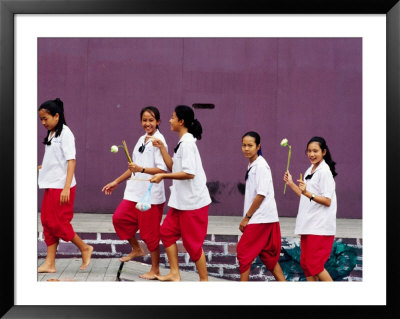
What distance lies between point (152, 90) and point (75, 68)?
1.15 m

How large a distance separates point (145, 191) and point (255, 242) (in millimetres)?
1153

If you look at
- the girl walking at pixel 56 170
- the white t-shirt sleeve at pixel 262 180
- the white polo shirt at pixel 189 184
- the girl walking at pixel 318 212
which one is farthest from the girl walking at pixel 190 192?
A: the girl walking at pixel 56 170

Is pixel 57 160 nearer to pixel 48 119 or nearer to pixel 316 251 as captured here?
pixel 48 119

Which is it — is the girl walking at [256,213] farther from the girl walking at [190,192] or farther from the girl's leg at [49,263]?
the girl's leg at [49,263]

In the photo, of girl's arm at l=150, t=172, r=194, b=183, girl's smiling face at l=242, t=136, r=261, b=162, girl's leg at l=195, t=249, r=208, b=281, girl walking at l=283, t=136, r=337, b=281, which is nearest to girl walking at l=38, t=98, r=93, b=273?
girl's arm at l=150, t=172, r=194, b=183

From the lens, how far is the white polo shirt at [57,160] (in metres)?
5.99

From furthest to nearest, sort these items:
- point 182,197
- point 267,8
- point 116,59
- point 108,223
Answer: point 116,59, point 108,223, point 182,197, point 267,8

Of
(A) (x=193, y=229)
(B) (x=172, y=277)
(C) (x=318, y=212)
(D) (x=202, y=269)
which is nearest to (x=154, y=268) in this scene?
(B) (x=172, y=277)

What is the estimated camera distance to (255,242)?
18.8 ft

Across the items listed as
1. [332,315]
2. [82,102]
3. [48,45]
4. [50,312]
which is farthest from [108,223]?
[332,315]

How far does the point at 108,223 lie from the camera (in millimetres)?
8656

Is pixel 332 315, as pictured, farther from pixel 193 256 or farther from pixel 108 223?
pixel 108 223

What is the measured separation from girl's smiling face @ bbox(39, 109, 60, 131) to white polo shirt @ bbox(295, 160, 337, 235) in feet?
7.75

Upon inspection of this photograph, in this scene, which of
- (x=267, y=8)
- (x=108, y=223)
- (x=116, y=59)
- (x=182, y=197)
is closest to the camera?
(x=267, y=8)
